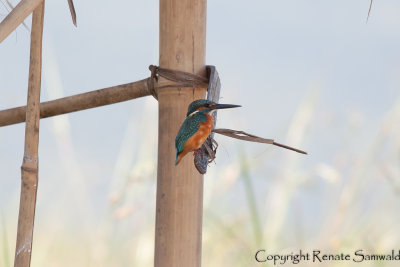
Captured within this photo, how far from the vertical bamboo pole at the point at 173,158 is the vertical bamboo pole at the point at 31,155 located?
320 mm

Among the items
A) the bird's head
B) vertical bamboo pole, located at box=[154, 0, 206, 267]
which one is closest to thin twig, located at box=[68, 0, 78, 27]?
vertical bamboo pole, located at box=[154, 0, 206, 267]

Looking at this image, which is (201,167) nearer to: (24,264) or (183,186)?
(183,186)

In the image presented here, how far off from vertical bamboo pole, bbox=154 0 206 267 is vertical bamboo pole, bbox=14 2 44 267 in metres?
0.32

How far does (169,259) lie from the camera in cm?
163

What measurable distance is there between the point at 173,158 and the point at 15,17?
1.94 ft

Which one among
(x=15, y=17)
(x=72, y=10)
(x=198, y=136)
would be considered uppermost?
(x=72, y=10)

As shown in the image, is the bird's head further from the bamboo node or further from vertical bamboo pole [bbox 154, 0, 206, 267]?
the bamboo node

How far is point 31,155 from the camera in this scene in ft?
5.14

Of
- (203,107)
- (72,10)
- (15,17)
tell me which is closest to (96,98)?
(72,10)

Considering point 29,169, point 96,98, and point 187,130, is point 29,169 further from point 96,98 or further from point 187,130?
point 187,130

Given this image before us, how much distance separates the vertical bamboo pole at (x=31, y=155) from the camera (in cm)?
154

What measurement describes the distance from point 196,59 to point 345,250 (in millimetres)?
1303

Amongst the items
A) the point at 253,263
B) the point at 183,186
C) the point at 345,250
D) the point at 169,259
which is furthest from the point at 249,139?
the point at 345,250

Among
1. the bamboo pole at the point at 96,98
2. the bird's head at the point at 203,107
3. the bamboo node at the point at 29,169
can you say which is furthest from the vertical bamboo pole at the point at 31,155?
the bird's head at the point at 203,107
